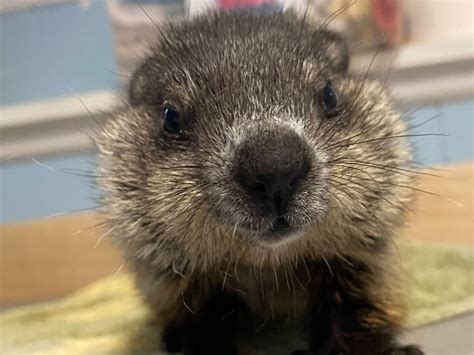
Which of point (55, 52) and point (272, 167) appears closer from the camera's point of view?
point (272, 167)

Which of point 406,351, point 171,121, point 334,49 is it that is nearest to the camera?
point 406,351

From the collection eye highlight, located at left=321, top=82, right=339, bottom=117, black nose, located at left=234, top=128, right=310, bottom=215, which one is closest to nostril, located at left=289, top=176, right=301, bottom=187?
black nose, located at left=234, top=128, right=310, bottom=215

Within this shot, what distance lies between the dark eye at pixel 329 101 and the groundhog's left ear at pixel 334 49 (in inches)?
4.4

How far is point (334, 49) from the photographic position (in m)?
1.38

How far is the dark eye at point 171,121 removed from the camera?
3.85ft

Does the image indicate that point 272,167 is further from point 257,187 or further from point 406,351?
point 406,351

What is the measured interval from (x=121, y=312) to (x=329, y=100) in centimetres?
92

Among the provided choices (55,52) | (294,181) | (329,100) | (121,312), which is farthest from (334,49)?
(55,52)

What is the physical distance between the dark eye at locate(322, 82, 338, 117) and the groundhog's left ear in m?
0.11

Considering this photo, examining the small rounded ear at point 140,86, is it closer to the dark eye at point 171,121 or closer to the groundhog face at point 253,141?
the groundhog face at point 253,141

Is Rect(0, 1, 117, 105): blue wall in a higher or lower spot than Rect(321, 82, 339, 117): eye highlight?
higher

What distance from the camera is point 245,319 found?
1.31 m

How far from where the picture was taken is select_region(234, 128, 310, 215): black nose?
2.99ft

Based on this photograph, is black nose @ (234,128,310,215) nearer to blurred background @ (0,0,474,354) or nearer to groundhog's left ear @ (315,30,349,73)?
groundhog's left ear @ (315,30,349,73)
